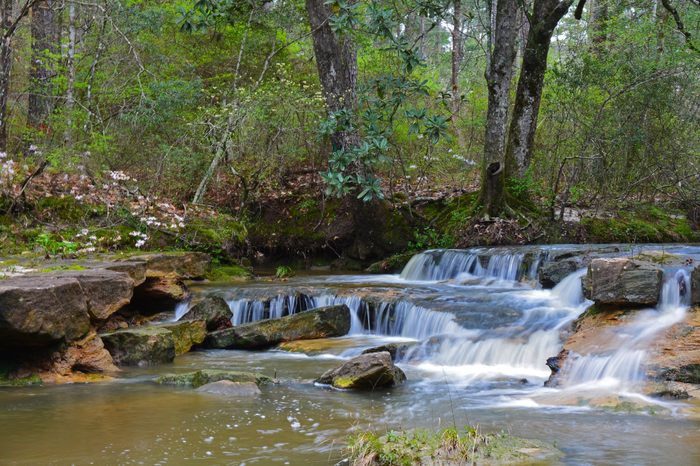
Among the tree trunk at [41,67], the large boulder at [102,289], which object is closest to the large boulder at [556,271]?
the large boulder at [102,289]

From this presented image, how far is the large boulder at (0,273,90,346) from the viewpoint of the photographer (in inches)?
265

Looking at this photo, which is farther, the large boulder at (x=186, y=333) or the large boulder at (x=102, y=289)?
the large boulder at (x=186, y=333)

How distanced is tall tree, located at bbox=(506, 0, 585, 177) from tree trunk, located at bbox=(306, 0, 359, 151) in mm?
3481

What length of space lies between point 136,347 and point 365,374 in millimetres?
3033

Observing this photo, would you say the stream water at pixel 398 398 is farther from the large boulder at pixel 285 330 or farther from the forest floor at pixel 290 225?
the forest floor at pixel 290 225

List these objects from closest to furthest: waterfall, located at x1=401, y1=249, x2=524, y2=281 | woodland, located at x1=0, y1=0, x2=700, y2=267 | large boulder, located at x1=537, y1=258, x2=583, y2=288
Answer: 1. large boulder, located at x1=537, y1=258, x2=583, y2=288
2. waterfall, located at x1=401, y1=249, x2=524, y2=281
3. woodland, located at x1=0, y1=0, x2=700, y2=267

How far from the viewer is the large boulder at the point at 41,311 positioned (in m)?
6.73

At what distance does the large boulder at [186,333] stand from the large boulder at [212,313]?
1.23ft

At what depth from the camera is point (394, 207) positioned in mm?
15992

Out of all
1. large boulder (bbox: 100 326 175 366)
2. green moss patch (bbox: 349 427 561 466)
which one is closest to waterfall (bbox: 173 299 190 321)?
large boulder (bbox: 100 326 175 366)

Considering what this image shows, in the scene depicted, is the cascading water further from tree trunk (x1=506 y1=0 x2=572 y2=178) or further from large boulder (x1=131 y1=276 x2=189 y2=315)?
tree trunk (x1=506 y1=0 x2=572 y2=178)

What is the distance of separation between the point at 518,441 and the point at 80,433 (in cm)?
323

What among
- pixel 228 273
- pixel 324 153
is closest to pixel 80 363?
pixel 228 273

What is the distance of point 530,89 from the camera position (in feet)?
49.0
